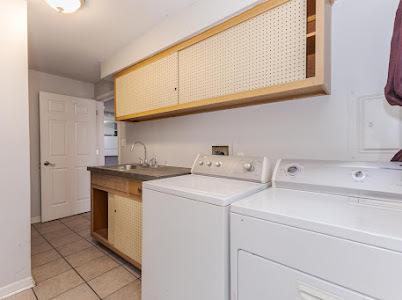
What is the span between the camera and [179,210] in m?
1.18

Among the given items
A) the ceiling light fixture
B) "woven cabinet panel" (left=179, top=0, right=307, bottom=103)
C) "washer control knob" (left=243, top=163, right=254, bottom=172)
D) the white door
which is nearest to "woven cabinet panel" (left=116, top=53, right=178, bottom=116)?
"woven cabinet panel" (left=179, top=0, right=307, bottom=103)

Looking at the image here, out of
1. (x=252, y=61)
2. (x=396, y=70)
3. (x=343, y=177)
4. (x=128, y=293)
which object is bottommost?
(x=128, y=293)

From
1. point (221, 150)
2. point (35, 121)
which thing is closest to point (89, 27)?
point (221, 150)

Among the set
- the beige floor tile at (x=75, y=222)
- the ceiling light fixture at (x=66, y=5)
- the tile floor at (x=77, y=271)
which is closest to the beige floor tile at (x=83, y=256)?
the tile floor at (x=77, y=271)

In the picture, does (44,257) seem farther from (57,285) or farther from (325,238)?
(325,238)

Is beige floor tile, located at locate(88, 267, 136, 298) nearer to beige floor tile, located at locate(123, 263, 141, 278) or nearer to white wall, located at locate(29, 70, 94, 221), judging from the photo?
beige floor tile, located at locate(123, 263, 141, 278)

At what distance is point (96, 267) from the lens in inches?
78.4

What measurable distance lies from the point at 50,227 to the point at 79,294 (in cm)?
177

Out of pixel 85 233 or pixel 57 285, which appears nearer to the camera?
pixel 57 285

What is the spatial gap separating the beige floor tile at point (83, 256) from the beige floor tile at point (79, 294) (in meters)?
0.39

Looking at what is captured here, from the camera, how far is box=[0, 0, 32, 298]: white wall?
1.58 metres

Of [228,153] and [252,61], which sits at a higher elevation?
[252,61]

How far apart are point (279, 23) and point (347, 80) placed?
1.80ft

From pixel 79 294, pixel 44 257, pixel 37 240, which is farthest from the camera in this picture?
pixel 37 240
